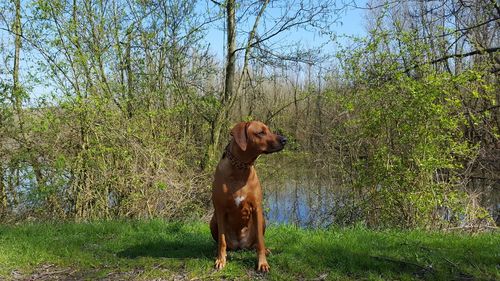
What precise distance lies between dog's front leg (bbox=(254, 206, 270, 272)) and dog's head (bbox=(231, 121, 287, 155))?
61 centimetres

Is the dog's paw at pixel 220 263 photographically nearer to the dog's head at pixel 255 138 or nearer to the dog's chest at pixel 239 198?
the dog's chest at pixel 239 198

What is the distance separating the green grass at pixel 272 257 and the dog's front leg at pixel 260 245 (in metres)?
0.10

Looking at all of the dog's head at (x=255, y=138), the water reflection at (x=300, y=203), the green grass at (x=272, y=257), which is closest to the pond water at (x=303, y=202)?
the water reflection at (x=300, y=203)

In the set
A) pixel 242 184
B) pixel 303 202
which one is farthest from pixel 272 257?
pixel 303 202

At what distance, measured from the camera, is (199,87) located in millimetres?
12023

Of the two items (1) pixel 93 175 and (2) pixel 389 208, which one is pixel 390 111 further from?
(1) pixel 93 175

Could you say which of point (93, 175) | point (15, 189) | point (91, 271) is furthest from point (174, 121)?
point (91, 271)

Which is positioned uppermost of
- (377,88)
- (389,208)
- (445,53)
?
(445,53)

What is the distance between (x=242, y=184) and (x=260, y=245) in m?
0.61

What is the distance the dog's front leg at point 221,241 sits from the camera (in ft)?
14.2

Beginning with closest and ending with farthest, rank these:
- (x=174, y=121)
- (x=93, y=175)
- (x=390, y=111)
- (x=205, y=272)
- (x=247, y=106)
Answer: (x=205, y=272) < (x=390, y=111) < (x=93, y=175) < (x=174, y=121) < (x=247, y=106)

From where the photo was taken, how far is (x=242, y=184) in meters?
4.38

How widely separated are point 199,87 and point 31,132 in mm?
4396

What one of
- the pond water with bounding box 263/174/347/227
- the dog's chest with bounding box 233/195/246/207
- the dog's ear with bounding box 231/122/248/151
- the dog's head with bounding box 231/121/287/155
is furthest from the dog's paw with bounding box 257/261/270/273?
the pond water with bounding box 263/174/347/227
